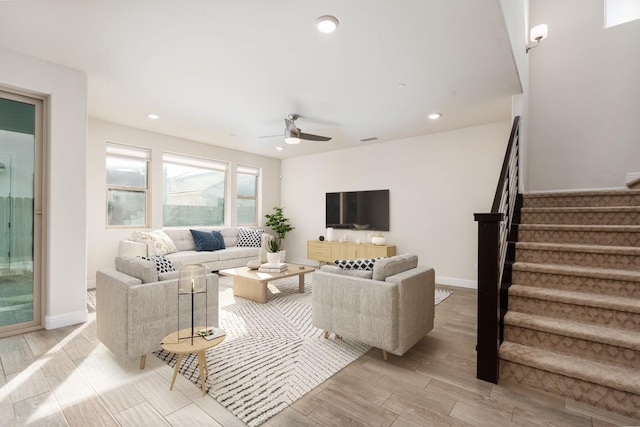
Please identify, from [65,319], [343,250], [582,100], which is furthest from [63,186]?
[582,100]

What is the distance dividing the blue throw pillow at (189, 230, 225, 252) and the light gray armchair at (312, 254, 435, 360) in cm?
348

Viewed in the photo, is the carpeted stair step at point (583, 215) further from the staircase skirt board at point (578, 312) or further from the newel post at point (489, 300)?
the newel post at point (489, 300)

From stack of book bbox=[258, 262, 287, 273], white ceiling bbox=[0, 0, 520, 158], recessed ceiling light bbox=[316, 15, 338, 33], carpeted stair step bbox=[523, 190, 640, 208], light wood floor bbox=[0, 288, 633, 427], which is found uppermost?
white ceiling bbox=[0, 0, 520, 158]

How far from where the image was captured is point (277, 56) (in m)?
2.80

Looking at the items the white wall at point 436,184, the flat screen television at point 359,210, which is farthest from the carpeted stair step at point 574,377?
the flat screen television at point 359,210

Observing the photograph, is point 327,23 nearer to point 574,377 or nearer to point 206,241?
point 574,377

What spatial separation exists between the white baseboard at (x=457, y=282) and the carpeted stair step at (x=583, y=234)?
1.98 meters

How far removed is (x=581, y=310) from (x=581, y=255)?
610mm

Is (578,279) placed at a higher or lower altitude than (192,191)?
lower

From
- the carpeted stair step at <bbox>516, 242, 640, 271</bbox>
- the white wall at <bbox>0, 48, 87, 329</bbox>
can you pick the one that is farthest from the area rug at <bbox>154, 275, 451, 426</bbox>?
the carpeted stair step at <bbox>516, 242, 640, 271</bbox>

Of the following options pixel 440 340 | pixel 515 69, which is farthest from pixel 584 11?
pixel 440 340

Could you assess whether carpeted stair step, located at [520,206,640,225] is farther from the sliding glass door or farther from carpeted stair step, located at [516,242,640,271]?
the sliding glass door

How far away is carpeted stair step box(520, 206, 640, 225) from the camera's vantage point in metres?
2.89

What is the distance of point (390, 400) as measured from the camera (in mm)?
1925
